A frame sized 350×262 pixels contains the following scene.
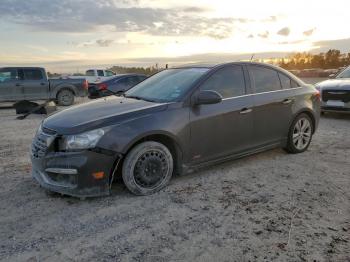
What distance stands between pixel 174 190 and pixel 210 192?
46 centimetres

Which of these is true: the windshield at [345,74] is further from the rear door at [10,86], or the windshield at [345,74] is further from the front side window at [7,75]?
the front side window at [7,75]

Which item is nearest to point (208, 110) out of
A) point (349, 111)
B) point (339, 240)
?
point (339, 240)

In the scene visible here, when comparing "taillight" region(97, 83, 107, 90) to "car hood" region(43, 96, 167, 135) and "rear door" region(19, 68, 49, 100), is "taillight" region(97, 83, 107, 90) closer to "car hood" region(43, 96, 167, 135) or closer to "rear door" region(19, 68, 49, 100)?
"rear door" region(19, 68, 49, 100)

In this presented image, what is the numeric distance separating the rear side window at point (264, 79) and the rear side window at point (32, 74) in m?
11.8

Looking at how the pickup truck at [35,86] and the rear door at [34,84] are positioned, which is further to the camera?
the rear door at [34,84]

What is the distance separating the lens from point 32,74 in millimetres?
15188

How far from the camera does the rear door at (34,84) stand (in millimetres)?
14941

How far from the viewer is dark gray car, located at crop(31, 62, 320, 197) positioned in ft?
13.6

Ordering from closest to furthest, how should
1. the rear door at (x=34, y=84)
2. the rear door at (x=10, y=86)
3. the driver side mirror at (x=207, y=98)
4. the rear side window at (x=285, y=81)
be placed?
the driver side mirror at (x=207, y=98), the rear side window at (x=285, y=81), the rear door at (x=10, y=86), the rear door at (x=34, y=84)

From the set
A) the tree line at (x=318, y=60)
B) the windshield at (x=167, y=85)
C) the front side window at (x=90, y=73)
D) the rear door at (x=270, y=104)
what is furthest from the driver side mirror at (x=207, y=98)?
the tree line at (x=318, y=60)

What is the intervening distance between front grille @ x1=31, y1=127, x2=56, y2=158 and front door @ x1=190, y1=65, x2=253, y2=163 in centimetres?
174

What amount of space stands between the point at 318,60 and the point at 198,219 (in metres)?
33.2

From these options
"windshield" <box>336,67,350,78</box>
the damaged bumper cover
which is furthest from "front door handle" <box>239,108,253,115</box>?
"windshield" <box>336,67,350,78</box>

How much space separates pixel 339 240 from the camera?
3.43 m
